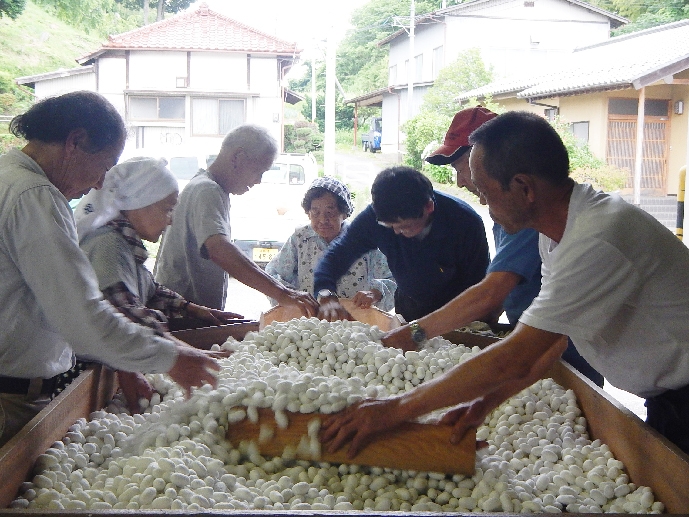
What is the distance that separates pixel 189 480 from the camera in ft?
4.59

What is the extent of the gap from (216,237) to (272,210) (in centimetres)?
457

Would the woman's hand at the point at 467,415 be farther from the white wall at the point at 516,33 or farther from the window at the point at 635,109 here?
the white wall at the point at 516,33

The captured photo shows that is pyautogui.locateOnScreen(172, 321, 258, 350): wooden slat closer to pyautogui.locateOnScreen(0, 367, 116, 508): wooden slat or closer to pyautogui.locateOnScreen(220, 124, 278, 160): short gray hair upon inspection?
pyautogui.locateOnScreen(0, 367, 116, 508): wooden slat

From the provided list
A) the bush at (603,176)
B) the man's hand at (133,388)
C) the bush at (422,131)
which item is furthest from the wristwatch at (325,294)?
the bush at (422,131)

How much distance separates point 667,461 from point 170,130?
549 inches

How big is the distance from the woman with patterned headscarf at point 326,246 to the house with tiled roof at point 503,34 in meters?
15.2

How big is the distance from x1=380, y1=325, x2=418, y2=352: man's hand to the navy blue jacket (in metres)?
0.42

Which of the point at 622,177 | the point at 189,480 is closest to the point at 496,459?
the point at 189,480

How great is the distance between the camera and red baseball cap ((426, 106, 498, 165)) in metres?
2.61

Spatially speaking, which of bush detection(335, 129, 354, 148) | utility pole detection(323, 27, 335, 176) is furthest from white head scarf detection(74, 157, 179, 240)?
bush detection(335, 129, 354, 148)

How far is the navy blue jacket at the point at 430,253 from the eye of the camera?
8.89 ft

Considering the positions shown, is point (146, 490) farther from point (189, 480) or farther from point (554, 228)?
point (554, 228)

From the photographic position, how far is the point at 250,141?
2926mm

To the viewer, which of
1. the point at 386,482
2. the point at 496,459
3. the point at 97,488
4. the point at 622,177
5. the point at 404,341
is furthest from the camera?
the point at 622,177
